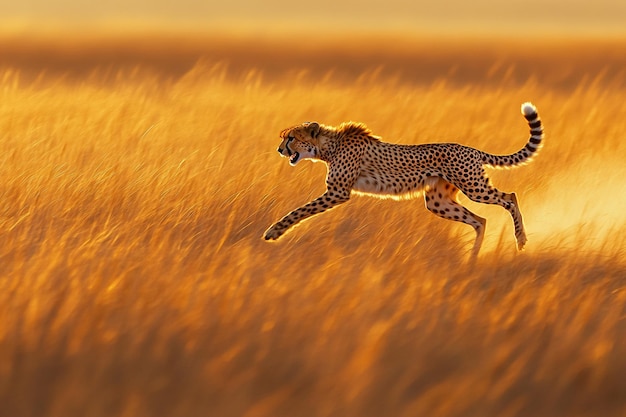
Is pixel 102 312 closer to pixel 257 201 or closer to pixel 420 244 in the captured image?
pixel 420 244

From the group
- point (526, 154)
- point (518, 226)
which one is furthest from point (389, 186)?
point (526, 154)

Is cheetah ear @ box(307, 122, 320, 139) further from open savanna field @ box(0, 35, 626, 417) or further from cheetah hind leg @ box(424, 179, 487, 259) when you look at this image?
cheetah hind leg @ box(424, 179, 487, 259)

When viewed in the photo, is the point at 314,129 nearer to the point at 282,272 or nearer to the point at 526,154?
the point at 526,154

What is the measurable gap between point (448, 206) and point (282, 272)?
187cm

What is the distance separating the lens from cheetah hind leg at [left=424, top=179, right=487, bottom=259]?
6.61 m

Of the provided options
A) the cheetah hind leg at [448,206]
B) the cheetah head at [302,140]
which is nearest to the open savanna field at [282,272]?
the cheetah hind leg at [448,206]

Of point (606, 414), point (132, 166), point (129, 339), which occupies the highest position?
point (132, 166)

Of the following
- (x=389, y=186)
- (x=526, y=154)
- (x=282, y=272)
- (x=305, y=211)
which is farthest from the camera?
(x=526, y=154)

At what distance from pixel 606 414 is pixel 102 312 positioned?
1.88 meters

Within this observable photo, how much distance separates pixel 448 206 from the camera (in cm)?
668

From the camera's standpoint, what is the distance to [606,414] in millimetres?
3559

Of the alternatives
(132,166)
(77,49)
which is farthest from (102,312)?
(77,49)

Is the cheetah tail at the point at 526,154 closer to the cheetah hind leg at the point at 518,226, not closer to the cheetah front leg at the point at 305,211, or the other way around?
the cheetah hind leg at the point at 518,226

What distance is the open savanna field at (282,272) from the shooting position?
3689 mm
